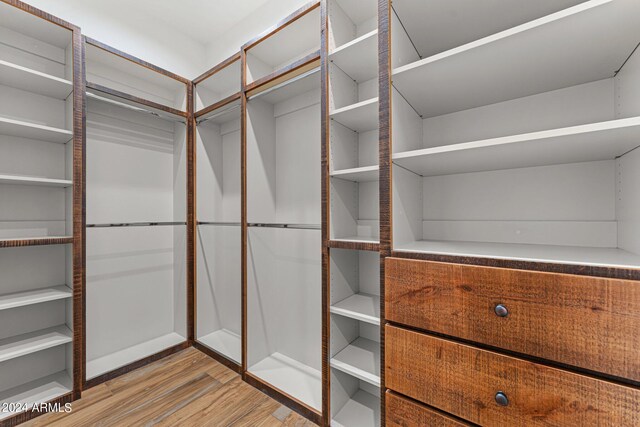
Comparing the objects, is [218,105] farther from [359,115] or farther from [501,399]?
[501,399]

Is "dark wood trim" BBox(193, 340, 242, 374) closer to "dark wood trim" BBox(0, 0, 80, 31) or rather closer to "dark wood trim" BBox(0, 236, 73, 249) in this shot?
"dark wood trim" BBox(0, 236, 73, 249)

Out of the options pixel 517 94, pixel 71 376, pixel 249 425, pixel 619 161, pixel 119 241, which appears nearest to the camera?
pixel 619 161

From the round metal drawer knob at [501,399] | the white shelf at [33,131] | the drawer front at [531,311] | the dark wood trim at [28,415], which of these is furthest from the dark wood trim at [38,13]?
the round metal drawer knob at [501,399]

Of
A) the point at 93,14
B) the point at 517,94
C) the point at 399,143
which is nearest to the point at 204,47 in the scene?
the point at 93,14

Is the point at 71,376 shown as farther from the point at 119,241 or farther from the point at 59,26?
the point at 59,26

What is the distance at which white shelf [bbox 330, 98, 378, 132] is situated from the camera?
4.07 feet

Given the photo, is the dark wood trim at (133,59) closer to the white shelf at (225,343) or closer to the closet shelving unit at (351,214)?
the closet shelving unit at (351,214)

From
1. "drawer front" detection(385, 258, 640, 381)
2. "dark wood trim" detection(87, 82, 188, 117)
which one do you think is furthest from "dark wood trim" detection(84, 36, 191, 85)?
"drawer front" detection(385, 258, 640, 381)

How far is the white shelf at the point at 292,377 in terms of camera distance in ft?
5.32

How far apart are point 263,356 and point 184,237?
44.6 inches

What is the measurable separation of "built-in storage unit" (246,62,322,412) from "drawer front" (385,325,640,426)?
3.03 ft

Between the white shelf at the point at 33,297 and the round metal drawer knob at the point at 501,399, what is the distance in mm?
2145

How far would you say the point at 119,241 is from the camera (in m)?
2.13

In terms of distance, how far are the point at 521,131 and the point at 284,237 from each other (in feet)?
4.94
